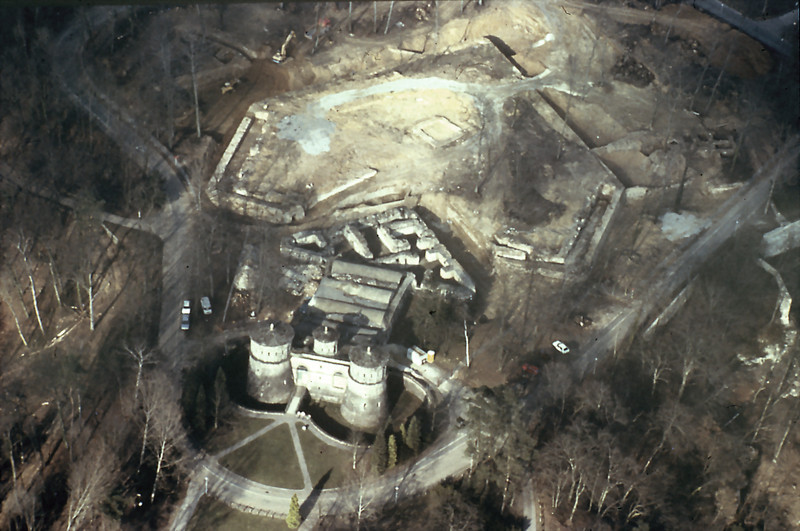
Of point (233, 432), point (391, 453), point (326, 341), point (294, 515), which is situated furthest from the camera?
point (326, 341)

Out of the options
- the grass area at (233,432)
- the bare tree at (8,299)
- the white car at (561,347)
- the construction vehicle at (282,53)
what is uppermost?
the construction vehicle at (282,53)

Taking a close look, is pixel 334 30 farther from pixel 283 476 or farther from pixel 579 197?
pixel 283 476

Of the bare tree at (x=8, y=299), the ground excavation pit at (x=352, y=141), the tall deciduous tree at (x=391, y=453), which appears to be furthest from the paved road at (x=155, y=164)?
the tall deciduous tree at (x=391, y=453)

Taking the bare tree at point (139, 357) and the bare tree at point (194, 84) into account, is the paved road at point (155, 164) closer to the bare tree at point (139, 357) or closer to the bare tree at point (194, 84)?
the bare tree at point (139, 357)

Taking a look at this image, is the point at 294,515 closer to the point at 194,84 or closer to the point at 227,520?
the point at 227,520

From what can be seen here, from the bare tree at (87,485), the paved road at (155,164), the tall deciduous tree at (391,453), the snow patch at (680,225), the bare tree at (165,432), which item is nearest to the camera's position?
the bare tree at (87,485)

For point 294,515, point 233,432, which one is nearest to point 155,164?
point 233,432

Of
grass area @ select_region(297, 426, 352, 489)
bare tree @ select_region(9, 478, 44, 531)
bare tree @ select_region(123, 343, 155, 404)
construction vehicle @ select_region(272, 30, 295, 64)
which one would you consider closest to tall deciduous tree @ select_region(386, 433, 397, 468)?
grass area @ select_region(297, 426, 352, 489)

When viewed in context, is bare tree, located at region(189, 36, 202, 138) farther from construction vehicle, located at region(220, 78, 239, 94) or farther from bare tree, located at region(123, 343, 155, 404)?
bare tree, located at region(123, 343, 155, 404)
